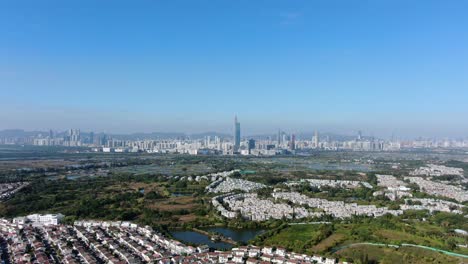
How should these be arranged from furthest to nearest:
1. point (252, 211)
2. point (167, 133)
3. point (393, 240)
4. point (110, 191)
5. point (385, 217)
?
point (167, 133) < point (110, 191) < point (252, 211) < point (385, 217) < point (393, 240)

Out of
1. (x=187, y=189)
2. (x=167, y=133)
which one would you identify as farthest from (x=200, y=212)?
(x=167, y=133)

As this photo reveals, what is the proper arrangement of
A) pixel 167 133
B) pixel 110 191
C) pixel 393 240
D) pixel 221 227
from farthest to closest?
1. pixel 167 133
2. pixel 110 191
3. pixel 221 227
4. pixel 393 240

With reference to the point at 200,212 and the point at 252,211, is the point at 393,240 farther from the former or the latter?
the point at 200,212

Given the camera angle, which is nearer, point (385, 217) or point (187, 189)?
Result: point (385, 217)

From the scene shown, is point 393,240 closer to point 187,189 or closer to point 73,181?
point 187,189

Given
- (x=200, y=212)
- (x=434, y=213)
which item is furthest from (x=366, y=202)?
(x=200, y=212)

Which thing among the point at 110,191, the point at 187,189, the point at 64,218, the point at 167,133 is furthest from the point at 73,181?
the point at 167,133

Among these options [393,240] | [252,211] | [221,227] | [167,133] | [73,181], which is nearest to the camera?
[393,240]

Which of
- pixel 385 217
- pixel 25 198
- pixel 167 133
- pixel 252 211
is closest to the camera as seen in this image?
pixel 385 217

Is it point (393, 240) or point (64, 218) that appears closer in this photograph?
point (393, 240)
